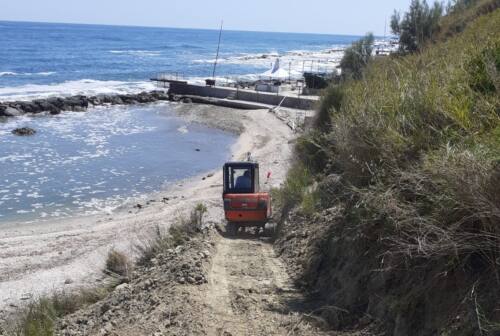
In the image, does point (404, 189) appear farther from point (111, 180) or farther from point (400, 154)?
point (111, 180)

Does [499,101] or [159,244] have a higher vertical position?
[499,101]

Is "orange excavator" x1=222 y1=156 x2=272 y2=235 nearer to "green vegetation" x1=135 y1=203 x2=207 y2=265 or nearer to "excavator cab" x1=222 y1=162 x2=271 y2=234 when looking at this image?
"excavator cab" x1=222 y1=162 x2=271 y2=234

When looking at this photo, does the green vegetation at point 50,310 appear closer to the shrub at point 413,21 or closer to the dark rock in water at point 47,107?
the shrub at point 413,21

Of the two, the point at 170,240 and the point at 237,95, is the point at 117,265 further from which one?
the point at 237,95

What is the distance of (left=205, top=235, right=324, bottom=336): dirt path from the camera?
6828 millimetres

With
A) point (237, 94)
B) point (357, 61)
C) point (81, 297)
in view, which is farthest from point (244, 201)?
point (237, 94)

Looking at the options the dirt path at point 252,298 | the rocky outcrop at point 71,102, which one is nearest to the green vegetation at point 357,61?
the dirt path at point 252,298

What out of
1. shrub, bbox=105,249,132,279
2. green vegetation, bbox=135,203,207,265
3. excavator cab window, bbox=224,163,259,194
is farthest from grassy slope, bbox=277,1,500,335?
excavator cab window, bbox=224,163,259,194

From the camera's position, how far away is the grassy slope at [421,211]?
5.10 m

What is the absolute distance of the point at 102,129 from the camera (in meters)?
38.4

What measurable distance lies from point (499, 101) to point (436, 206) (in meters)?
1.31

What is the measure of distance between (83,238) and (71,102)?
3272 centimetres

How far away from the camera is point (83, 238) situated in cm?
1695

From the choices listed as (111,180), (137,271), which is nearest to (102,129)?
(111,180)
